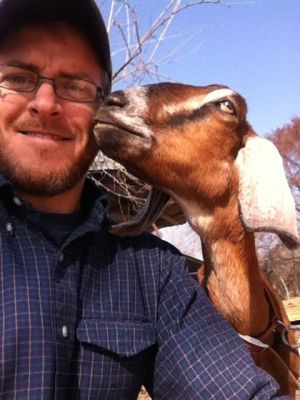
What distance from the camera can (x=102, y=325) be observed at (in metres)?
1.95

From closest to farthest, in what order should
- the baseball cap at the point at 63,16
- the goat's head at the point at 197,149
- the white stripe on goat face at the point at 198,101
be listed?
1. the baseball cap at the point at 63,16
2. the goat's head at the point at 197,149
3. the white stripe on goat face at the point at 198,101

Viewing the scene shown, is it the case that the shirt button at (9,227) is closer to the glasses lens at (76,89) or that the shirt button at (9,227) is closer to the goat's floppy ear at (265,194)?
the glasses lens at (76,89)

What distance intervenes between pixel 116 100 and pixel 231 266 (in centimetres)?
108

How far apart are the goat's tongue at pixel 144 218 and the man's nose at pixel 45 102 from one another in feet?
1.91

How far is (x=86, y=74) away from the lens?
2.37 metres

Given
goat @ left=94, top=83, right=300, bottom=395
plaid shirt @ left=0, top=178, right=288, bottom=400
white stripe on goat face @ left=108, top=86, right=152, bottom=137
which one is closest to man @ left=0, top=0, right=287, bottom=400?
plaid shirt @ left=0, top=178, right=288, bottom=400

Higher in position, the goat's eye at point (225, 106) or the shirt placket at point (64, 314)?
the goat's eye at point (225, 106)

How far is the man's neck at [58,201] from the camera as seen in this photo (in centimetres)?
217

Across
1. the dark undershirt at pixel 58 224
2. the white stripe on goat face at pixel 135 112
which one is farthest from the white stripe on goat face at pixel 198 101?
the dark undershirt at pixel 58 224

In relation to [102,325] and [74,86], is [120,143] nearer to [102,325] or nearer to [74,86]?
[74,86]

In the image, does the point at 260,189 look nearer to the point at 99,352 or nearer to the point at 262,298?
the point at 262,298

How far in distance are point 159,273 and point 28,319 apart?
64cm

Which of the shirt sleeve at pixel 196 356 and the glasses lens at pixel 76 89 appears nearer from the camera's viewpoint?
the shirt sleeve at pixel 196 356

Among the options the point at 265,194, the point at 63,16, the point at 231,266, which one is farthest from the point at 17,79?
the point at 231,266
